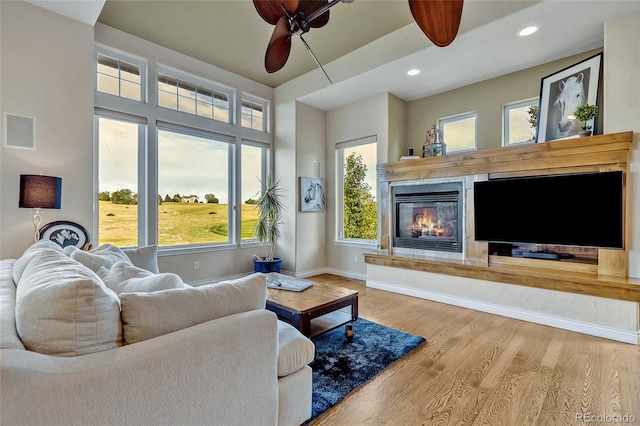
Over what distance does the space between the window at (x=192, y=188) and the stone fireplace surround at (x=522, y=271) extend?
2531mm

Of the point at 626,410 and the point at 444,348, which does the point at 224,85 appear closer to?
the point at 444,348

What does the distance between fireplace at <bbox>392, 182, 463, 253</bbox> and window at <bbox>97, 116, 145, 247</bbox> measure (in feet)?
12.3

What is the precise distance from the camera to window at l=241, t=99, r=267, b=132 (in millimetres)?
5270

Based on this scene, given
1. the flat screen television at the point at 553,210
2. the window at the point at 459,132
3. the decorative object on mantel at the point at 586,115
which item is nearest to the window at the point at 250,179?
the window at the point at 459,132

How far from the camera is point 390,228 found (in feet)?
15.7

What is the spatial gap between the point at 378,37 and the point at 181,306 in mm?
4091

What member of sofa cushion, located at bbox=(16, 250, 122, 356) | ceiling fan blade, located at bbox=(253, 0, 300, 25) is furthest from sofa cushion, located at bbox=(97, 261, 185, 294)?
ceiling fan blade, located at bbox=(253, 0, 300, 25)

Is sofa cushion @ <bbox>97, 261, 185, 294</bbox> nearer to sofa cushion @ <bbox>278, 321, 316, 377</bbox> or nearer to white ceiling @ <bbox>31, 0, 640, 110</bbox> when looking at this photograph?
sofa cushion @ <bbox>278, 321, 316, 377</bbox>

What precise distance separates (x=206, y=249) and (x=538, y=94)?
5073 mm

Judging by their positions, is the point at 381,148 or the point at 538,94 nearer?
the point at 538,94

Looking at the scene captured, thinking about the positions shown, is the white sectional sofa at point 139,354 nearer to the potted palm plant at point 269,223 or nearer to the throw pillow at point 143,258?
the throw pillow at point 143,258

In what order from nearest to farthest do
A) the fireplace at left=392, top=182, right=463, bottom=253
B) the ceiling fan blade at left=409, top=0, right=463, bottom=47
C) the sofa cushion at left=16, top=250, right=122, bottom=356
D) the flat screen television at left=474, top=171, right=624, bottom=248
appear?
the sofa cushion at left=16, top=250, right=122, bottom=356
the ceiling fan blade at left=409, top=0, right=463, bottom=47
the flat screen television at left=474, top=171, right=624, bottom=248
the fireplace at left=392, top=182, right=463, bottom=253

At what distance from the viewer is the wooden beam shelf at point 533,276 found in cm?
278

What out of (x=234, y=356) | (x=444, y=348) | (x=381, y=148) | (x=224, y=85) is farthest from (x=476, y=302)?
(x=224, y=85)
